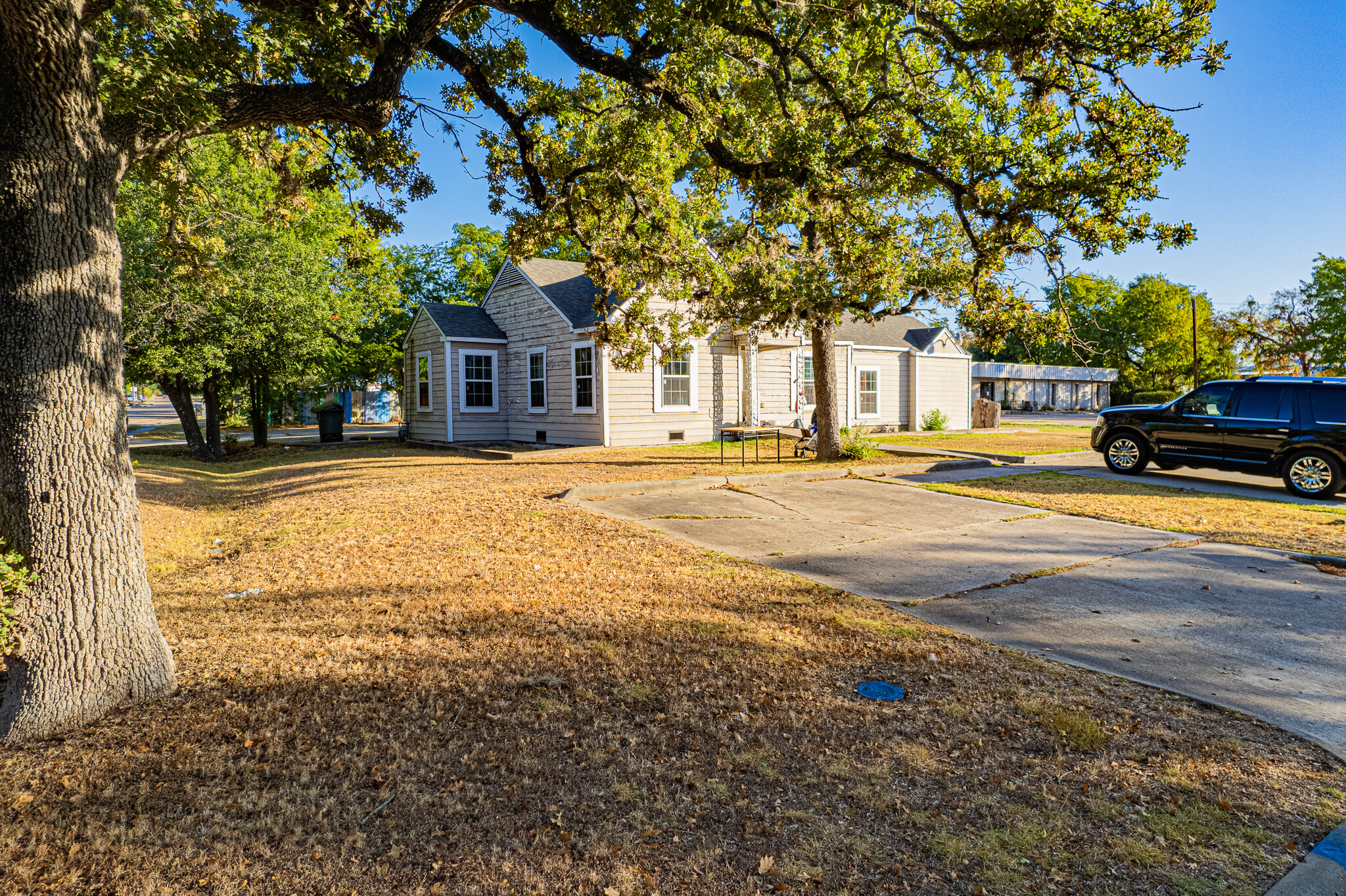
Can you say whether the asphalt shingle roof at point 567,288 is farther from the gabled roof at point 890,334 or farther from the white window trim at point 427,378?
the gabled roof at point 890,334

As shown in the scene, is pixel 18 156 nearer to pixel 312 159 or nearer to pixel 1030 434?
pixel 312 159

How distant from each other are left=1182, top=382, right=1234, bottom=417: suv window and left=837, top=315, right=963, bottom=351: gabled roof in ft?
41.1

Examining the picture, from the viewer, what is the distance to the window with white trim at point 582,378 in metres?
18.1

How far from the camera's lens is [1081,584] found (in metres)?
5.95

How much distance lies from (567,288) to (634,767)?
1858 centimetres

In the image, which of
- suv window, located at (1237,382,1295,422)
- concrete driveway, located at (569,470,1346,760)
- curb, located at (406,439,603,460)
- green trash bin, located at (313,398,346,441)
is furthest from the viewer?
green trash bin, located at (313,398,346,441)

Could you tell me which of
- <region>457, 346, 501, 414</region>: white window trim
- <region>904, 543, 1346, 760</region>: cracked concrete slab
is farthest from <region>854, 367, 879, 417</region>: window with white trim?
<region>904, 543, 1346, 760</region>: cracked concrete slab

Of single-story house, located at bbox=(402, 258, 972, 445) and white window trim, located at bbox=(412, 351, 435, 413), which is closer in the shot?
single-story house, located at bbox=(402, 258, 972, 445)

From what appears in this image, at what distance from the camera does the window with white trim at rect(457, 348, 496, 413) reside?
2097 cm

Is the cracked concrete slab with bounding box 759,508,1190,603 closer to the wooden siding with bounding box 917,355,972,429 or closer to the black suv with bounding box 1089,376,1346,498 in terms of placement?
the black suv with bounding box 1089,376,1346,498

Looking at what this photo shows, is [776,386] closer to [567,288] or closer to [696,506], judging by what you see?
[567,288]

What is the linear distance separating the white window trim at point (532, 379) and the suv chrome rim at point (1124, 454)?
1360 centimetres

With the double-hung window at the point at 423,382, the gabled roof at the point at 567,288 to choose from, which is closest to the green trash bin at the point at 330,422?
the double-hung window at the point at 423,382

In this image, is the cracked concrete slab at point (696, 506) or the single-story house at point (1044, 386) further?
the single-story house at point (1044, 386)
